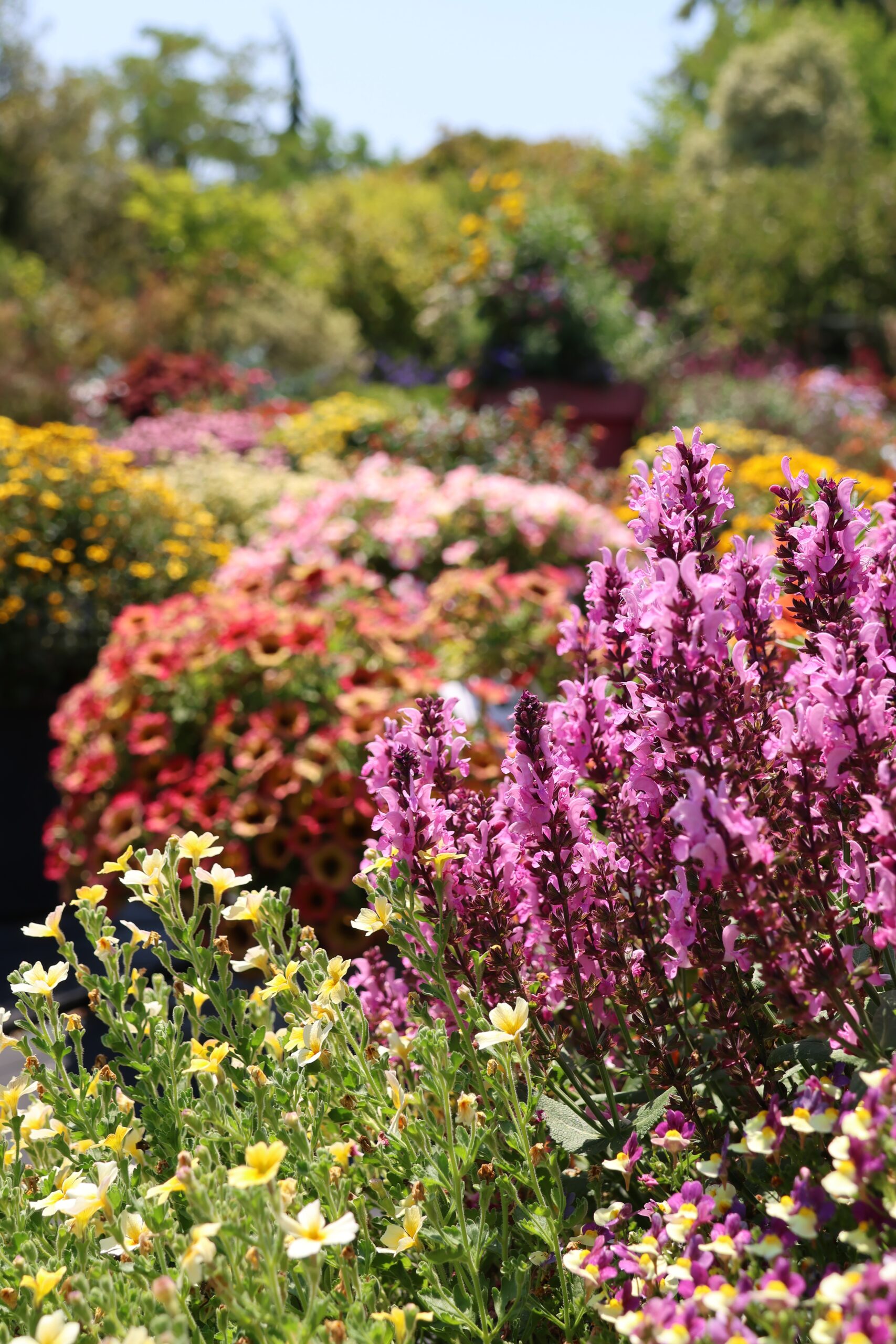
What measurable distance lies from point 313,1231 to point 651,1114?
1.59 ft

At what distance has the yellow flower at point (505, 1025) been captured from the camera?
4.05 feet

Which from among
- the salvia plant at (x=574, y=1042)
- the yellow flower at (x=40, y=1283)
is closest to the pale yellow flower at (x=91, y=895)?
the salvia plant at (x=574, y=1042)

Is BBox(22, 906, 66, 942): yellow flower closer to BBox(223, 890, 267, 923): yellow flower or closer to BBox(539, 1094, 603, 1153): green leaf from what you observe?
BBox(223, 890, 267, 923): yellow flower

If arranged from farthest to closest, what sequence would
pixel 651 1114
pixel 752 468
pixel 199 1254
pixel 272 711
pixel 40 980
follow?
1. pixel 752 468
2. pixel 272 711
3. pixel 40 980
4. pixel 651 1114
5. pixel 199 1254

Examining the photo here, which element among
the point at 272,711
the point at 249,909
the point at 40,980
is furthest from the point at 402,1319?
the point at 272,711

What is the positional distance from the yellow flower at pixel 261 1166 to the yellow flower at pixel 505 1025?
0.89 feet

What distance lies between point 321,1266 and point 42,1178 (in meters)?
0.38

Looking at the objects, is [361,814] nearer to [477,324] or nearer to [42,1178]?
[42,1178]

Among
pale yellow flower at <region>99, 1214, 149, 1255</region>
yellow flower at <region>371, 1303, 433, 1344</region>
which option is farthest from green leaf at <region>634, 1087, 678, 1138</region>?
pale yellow flower at <region>99, 1214, 149, 1255</region>

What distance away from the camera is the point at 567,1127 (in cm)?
143

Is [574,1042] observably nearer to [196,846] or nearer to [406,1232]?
[406,1232]

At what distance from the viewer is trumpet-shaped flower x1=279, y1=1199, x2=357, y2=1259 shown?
3.29 feet

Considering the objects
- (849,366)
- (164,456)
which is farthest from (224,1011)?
(849,366)

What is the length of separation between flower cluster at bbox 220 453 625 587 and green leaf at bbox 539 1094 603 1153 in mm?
3582
